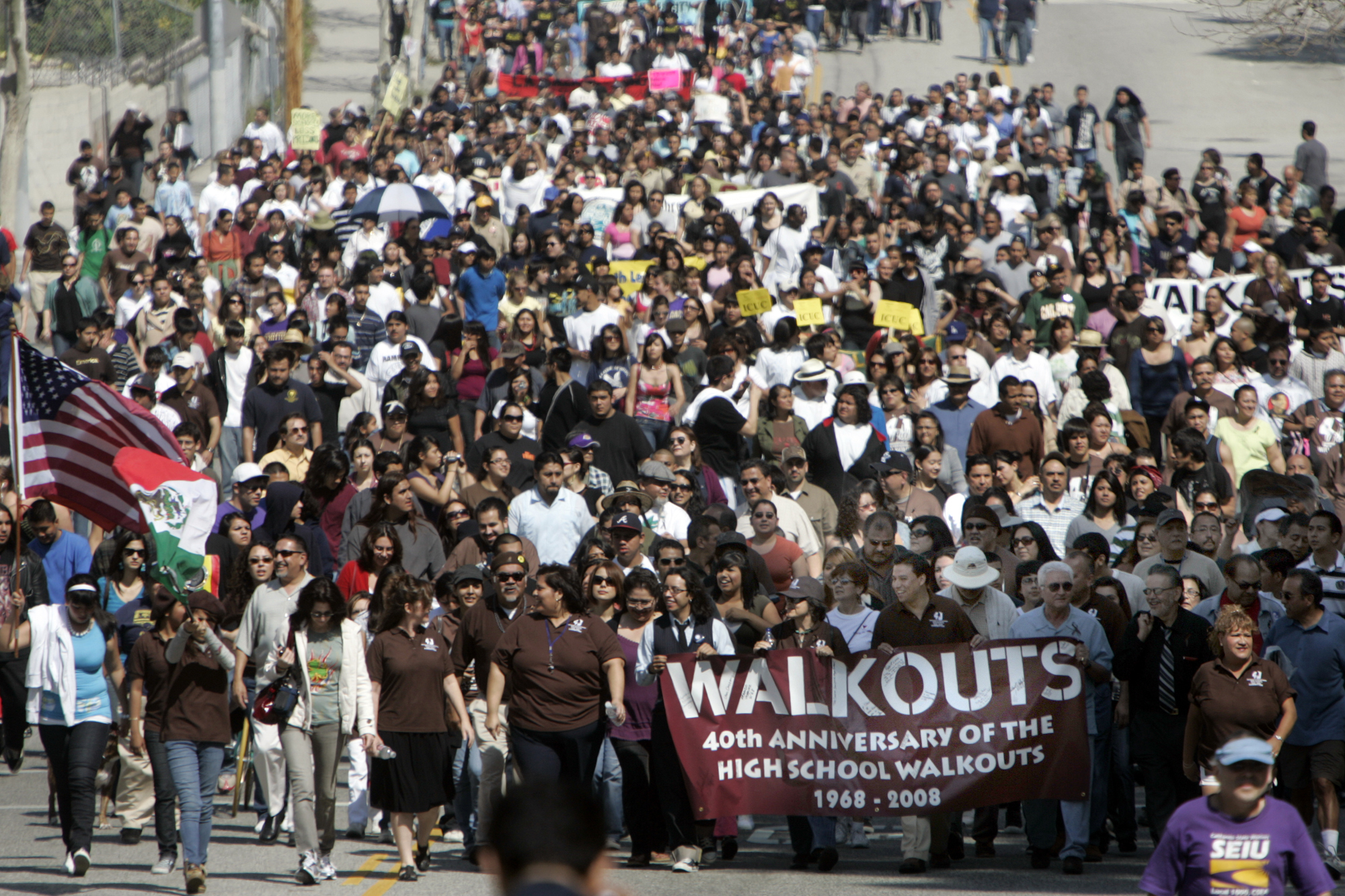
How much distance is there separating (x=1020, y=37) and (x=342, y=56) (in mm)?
19294

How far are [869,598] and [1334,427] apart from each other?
643cm

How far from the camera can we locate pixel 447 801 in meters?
10.2

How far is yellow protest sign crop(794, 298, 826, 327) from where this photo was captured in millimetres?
18312

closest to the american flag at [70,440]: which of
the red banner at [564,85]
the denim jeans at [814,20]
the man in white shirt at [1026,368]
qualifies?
the man in white shirt at [1026,368]

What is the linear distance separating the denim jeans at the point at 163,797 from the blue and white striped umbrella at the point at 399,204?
1209 cm

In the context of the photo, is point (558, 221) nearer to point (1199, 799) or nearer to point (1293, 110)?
point (1199, 799)

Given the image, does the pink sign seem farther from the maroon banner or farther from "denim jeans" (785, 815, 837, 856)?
"denim jeans" (785, 815, 837, 856)

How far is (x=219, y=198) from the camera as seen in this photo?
24.3 metres

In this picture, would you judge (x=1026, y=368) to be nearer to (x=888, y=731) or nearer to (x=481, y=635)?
(x=888, y=731)

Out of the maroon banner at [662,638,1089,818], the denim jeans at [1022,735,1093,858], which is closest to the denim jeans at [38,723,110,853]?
the maroon banner at [662,638,1089,818]

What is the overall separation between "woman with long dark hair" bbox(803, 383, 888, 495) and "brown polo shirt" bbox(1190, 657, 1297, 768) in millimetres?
Answer: 5674

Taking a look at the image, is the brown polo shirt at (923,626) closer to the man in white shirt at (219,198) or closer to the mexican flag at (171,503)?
the mexican flag at (171,503)

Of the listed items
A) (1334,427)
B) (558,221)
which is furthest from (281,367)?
(1334,427)

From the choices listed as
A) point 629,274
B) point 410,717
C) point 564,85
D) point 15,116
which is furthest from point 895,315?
point 564,85
